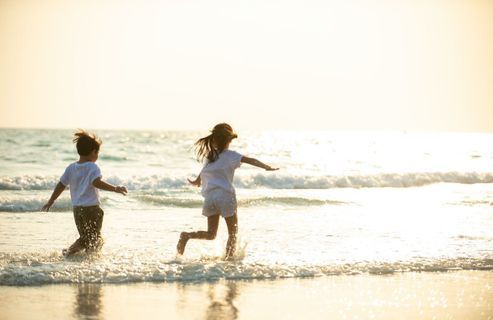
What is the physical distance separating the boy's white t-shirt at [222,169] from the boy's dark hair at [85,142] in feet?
4.42

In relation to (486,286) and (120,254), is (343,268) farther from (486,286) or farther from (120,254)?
(120,254)

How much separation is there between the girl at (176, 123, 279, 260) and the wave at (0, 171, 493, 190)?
14532 mm

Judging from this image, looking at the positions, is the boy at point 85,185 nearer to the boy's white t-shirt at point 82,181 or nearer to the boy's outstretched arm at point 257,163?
the boy's white t-shirt at point 82,181

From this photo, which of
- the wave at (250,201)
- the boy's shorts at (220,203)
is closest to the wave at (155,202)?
the wave at (250,201)

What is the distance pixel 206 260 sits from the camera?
29.2 feet

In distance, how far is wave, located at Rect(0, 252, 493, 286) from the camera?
7758mm

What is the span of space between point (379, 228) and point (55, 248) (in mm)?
5613

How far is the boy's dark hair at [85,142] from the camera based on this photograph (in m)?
8.38

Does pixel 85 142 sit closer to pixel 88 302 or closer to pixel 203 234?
pixel 203 234

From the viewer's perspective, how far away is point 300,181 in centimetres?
2603

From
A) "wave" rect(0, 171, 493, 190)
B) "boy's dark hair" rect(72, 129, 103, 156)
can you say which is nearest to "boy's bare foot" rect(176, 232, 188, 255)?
"boy's dark hair" rect(72, 129, 103, 156)

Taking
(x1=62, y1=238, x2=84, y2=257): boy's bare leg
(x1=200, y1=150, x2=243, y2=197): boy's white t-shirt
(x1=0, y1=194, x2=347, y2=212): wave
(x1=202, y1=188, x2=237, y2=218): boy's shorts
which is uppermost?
(x1=200, y1=150, x2=243, y2=197): boy's white t-shirt

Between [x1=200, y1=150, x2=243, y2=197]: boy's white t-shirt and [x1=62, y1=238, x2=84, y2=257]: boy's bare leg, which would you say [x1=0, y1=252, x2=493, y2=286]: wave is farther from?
[x1=200, y1=150, x2=243, y2=197]: boy's white t-shirt

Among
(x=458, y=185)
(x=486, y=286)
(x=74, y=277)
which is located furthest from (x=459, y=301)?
(x=458, y=185)
